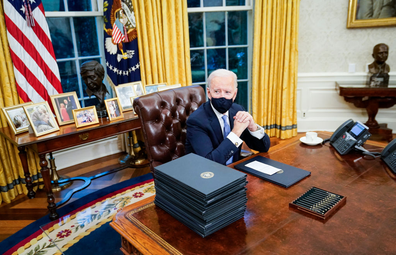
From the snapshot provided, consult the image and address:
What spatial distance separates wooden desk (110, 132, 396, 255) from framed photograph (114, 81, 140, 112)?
1.97 metres

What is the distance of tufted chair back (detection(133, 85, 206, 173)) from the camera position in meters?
1.84

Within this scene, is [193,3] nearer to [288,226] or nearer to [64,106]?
[64,106]

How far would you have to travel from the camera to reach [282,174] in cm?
144

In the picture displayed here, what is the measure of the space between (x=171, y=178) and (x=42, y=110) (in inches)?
74.8

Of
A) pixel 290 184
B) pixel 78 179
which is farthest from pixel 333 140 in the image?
pixel 78 179

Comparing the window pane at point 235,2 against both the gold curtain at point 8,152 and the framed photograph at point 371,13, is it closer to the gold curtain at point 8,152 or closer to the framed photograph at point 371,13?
the framed photograph at point 371,13

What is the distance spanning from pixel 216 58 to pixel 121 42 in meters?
1.43

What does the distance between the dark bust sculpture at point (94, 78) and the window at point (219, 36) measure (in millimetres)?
1609

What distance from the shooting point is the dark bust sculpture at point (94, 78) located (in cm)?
272

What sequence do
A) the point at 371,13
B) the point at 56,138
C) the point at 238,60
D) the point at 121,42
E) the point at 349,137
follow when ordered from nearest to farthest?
the point at 349,137
the point at 56,138
the point at 121,42
the point at 371,13
the point at 238,60

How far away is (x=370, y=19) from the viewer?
3861 millimetres

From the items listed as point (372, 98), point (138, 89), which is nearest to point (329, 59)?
point (372, 98)

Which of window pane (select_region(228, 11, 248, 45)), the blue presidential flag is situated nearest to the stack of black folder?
the blue presidential flag

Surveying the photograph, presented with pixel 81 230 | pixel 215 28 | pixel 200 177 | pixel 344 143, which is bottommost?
pixel 81 230
